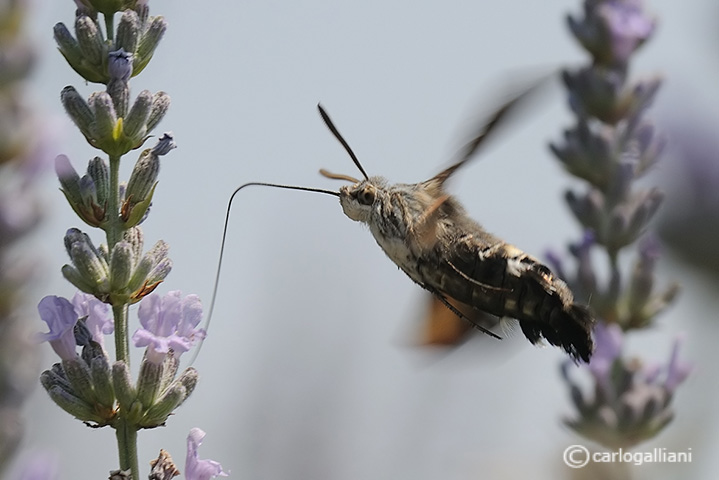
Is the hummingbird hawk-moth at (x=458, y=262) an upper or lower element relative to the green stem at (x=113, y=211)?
lower

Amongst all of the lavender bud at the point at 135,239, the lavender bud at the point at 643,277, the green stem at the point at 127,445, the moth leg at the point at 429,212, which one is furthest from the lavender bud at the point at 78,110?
the lavender bud at the point at 643,277

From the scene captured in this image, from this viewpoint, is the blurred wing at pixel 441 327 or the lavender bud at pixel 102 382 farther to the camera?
the blurred wing at pixel 441 327

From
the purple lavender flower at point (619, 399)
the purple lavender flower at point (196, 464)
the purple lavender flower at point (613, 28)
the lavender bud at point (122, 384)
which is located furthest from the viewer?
the purple lavender flower at point (613, 28)

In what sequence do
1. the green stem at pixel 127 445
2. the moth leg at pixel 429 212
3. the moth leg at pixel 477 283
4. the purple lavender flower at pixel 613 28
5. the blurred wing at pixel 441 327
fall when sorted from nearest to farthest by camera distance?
the green stem at pixel 127 445
the moth leg at pixel 429 212
the moth leg at pixel 477 283
the blurred wing at pixel 441 327
the purple lavender flower at pixel 613 28

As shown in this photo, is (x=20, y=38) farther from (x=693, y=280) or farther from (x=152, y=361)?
(x=693, y=280)

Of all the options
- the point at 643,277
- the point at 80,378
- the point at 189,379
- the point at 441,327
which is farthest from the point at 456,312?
the point at 643,277

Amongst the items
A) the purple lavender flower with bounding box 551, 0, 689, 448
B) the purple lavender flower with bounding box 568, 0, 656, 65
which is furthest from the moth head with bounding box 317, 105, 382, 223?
the purple lavender flower with bounding box 568, 0, 656, 65

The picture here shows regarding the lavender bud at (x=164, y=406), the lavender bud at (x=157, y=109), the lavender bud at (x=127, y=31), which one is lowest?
the lavender bud at (x=164, y=406)

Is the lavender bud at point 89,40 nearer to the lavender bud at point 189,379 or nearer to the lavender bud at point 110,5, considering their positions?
the lavender bud at point 110,5
